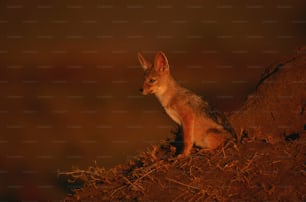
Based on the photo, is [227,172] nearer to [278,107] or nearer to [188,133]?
[188,133]

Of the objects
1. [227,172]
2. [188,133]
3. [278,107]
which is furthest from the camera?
[278,107]

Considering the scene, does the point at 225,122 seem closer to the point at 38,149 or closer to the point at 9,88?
the point at 38,149

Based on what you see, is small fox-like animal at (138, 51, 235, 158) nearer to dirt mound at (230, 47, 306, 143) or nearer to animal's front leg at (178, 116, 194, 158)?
animal's front leg at (178, 116, 194, 158)

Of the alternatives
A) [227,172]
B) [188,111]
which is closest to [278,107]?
[188,111]

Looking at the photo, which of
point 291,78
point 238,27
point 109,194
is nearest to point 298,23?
point 238,27

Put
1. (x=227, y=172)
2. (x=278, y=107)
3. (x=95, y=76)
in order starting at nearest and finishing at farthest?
(x=227, y=172), (x=278, y=107), (x=95, y=76)

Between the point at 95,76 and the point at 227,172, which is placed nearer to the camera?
the point at 227,172

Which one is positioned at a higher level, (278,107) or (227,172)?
(278,107)

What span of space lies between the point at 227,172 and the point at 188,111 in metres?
1.33

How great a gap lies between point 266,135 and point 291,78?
1021 mm

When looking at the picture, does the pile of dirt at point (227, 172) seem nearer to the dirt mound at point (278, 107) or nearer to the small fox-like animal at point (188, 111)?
the dirt mound at point (278, 107)

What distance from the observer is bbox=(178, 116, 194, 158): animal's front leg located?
7462mm

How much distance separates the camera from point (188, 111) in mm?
7621

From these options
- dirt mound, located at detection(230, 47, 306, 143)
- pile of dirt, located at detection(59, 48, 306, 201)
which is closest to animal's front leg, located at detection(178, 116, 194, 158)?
pile of dirt, located at detection(59, 48, 306, 201)
